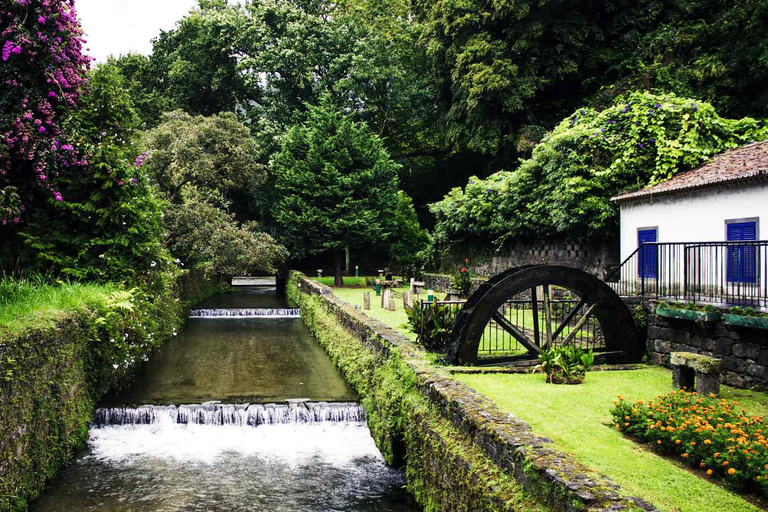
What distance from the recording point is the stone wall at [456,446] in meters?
4.84

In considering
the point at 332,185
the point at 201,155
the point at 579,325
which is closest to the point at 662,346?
the point at 579,325

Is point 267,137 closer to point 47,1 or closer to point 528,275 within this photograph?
point 47,1

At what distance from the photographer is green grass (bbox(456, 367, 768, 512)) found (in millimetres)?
5457

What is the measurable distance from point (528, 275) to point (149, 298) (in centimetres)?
1039

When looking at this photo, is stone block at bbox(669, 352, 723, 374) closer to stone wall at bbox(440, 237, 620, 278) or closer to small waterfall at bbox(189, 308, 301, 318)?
stone wall at bbox(440, 237, 620, 278)

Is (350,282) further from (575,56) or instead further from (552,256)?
(575,56)

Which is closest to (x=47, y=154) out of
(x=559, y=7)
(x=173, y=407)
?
(x=173, y=407)

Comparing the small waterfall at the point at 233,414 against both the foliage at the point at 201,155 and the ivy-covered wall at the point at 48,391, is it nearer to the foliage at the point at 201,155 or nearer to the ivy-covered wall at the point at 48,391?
the ivy-covered wall at the point at 48,391

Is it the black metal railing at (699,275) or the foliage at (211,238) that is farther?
the foliage at (211,238)

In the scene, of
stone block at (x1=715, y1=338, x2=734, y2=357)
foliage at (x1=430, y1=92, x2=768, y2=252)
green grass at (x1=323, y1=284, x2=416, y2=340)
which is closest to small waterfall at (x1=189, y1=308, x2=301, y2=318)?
green grass at (x1=323, y1=284, x2=416, y2=340)

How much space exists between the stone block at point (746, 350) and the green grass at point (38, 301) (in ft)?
35.5

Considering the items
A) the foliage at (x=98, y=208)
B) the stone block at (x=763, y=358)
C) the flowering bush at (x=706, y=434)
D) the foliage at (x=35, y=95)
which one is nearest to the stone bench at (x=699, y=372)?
the flowering bush at (x=706, y=434)

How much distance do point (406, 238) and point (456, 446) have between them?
27871mm

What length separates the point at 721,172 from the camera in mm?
13617
